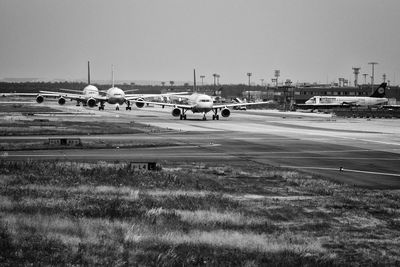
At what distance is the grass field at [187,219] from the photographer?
43.3 feet

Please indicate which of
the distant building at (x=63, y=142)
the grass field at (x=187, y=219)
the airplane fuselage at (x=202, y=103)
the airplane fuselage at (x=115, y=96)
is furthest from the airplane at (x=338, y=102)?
the grass field at (x=187, y=219)

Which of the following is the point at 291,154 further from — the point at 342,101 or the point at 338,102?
the point at 338,102

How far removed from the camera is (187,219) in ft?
57.7

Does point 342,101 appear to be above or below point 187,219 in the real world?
below

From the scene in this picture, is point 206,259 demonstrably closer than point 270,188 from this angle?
Yes

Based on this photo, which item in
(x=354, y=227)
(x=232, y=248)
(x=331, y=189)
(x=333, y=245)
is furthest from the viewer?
(x=331, y=189)

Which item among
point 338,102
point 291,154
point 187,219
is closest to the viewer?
point 187,219

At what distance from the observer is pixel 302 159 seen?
36094 mm

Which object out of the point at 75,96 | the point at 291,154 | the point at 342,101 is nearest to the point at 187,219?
the point at 291,154

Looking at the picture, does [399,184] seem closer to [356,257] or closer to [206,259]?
[356,257]

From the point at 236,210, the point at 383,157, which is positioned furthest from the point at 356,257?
the point at 383,157

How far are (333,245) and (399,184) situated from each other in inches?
482

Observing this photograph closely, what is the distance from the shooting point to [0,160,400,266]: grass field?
520 inches

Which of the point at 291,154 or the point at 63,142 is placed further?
the point at 63,142
